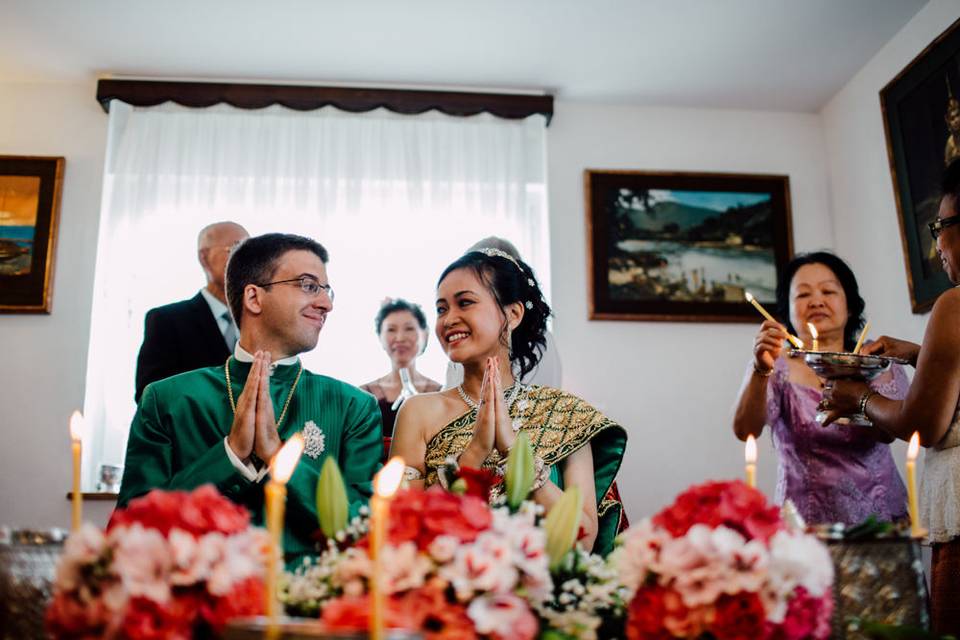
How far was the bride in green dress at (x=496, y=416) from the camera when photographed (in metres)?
2.19

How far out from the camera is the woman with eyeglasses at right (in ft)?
7.75

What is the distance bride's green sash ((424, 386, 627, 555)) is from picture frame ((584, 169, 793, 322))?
8.93 ft

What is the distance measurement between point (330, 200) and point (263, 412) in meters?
3.19

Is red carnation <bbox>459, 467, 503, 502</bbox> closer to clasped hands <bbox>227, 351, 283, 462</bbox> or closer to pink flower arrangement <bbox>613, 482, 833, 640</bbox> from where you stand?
pink flower arrangement <bbox>613, 482, 833, 640</bbox>

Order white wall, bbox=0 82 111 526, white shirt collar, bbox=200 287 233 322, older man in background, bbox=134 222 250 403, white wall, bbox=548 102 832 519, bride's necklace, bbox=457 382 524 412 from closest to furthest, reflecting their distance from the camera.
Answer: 1. bride's necklace, bbox=457 382 524 412
2. older man in background, bbox=134 222 250 403
3. white shirt collar, bbox=200 287 233 322
4. white wall, bbox=0 82 111 526
5. white wall, bbox=548 102 832 519

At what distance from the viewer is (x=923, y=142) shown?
4.39 metres

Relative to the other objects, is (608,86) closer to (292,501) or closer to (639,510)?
(639,510)

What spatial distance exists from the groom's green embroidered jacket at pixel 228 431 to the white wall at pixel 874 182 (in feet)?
10.8

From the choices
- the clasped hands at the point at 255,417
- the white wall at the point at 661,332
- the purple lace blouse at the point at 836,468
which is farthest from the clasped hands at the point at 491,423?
the white wall at the point at 661,332

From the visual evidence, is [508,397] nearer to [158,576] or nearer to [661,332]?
[158,576]

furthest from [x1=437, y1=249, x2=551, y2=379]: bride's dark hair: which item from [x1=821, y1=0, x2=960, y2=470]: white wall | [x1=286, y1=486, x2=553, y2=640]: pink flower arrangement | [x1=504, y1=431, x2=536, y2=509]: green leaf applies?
[x1=821, y1=0, x2=960, y2=470]: white wall

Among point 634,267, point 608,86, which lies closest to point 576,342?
point 634,267

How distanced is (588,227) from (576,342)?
706 mm

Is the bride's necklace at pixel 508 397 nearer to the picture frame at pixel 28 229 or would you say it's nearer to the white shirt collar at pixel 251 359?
the white shirt collar at pixel 251 359
